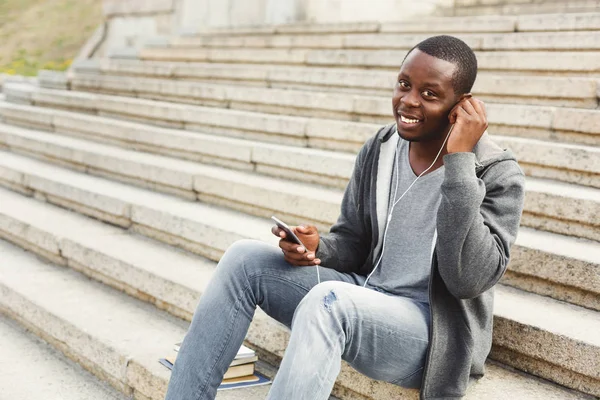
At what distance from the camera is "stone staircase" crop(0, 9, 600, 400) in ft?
8.70

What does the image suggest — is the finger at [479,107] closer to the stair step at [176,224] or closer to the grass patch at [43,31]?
the stair step at [176,224]

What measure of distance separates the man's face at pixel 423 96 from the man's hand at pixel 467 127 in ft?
0.22

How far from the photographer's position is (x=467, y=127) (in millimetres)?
2033

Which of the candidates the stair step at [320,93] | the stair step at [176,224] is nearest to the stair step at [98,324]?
the stair step at [176,224]

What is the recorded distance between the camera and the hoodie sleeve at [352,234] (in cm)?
A: 244

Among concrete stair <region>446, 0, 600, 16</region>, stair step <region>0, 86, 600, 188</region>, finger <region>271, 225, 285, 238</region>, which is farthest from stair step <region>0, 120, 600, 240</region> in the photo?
concrete stair <region>446, 0, 600, 16</region>

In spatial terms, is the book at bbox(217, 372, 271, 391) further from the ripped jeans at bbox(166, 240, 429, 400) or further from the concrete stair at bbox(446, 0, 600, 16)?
the concrete stair at bbox(446, 0, 600, 16)

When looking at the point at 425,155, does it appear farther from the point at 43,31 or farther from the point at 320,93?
the point at 43,31

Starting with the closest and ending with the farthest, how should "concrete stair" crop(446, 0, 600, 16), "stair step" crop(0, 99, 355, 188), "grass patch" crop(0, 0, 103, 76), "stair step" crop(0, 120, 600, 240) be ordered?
"stair step" crop(0, 120, 600, 240)
"stair step" crop(0, 99, 355, 188)
"concrete stair" crop(446, 0, 600, 16)
"grass patch" crop(0, 0, 103, 76)

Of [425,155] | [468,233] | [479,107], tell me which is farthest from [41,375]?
[479,107]

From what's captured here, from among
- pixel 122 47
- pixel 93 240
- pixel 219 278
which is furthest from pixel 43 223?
pixel 122 47

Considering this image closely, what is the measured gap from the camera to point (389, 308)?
2.03 metres

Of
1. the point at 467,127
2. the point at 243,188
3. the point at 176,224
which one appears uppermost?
the point at 467,127

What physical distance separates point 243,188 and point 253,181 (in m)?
0.12
